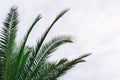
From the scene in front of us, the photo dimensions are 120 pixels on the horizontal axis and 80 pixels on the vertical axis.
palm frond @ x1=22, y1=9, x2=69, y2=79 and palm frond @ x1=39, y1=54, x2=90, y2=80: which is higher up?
palm frond @ x1=22, y1=9, x2=69, y2=79

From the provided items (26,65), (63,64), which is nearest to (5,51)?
(26,65)

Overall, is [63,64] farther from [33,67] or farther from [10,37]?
[10,37]

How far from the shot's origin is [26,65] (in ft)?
43.7

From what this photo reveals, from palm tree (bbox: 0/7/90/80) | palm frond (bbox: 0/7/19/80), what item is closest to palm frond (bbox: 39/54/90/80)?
palm tree (bbox: 0/7/90/80)

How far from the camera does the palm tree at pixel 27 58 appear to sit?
40.4ft

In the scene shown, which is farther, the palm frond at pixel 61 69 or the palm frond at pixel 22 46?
the palm frond at pixel 61 69

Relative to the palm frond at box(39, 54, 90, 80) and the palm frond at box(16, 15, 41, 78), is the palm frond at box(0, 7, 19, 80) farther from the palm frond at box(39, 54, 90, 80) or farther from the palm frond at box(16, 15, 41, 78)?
the palm frond at box(39, 54, 90, 80)

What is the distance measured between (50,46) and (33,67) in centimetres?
96

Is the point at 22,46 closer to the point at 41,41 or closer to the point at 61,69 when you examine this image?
the point at 41,41

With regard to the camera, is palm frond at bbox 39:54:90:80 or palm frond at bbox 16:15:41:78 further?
palm frond at bbox 39:54:90:80

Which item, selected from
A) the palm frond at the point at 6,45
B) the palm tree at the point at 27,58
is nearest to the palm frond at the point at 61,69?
the palm tree at the point at 27,58

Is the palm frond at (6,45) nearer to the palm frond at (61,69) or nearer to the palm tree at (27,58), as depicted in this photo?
the palm tree at (27,58)

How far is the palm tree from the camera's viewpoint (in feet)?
40.4

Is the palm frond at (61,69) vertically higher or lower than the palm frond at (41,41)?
lower
